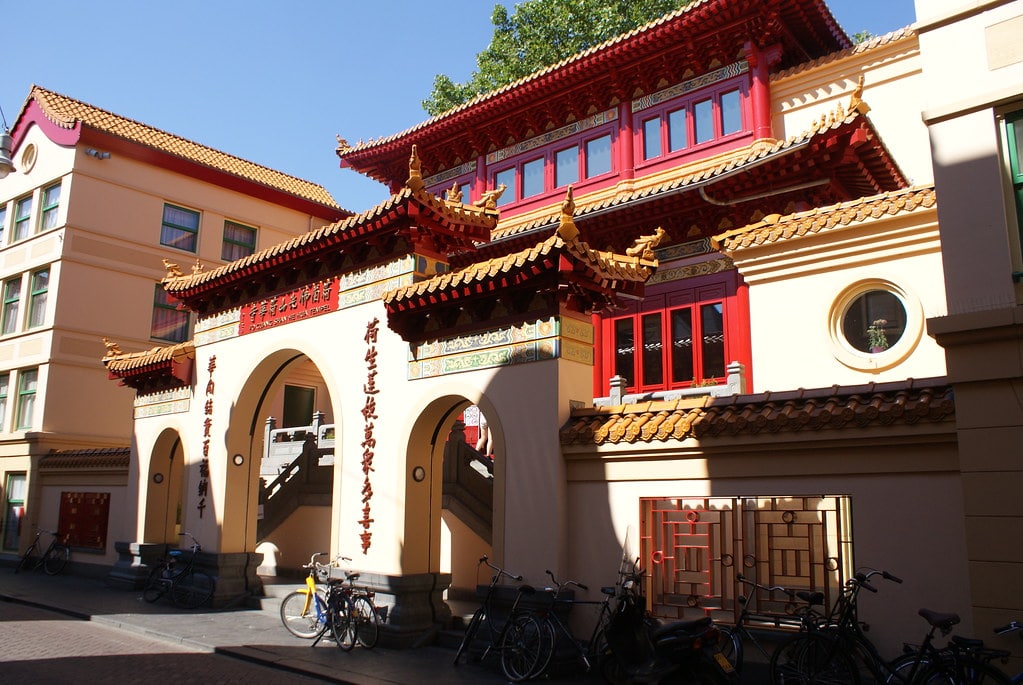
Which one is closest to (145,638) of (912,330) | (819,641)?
(819,641)

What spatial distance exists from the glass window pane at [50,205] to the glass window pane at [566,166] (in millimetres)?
13989

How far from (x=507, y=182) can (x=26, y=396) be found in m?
14.2

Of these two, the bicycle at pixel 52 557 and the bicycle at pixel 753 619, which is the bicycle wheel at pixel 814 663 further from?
the bicycle at pixel 52 557

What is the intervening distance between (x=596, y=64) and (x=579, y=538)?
10899 mm

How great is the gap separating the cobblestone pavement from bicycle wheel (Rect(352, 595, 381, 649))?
4.44ft

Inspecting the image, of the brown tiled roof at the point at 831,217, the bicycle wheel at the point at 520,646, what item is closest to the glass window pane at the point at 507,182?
the brown tiled roof at the point at 831,217

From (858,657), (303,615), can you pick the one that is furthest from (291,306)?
(858,657)

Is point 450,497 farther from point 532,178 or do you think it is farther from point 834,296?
point 532,178

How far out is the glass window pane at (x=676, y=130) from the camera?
54.2ft

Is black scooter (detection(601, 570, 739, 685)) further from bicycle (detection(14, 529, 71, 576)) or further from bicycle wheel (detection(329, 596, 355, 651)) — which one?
bicycle (detection(14, 529, 71, 576))

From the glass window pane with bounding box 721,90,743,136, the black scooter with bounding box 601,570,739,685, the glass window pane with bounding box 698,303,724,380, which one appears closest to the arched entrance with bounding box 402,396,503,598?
the black scooter with bounding box 601,570,739,685

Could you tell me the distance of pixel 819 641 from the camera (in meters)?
6.96

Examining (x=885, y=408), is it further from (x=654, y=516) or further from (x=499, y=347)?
(x=499, y=347)

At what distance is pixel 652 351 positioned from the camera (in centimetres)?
1499
